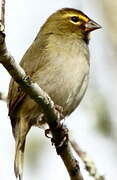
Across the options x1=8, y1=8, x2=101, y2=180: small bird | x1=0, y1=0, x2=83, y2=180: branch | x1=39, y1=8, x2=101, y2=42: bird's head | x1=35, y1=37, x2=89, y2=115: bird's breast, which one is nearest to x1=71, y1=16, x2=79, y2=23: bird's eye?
x1=39, y1=8, x2=101, y2=42: bird's head

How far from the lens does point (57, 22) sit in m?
6.32

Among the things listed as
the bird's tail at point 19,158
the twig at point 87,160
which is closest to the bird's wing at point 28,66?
the bird's tail at point 19,158

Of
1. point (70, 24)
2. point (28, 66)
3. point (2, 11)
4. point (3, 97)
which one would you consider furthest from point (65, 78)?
point (2, 11)

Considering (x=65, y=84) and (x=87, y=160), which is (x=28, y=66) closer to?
(x=65, y=84)

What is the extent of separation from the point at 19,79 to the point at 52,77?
1.66 metres

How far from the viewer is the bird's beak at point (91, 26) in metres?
5.95

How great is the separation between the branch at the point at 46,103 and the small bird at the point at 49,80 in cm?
74

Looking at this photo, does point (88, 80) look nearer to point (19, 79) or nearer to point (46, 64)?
point (46, 64)

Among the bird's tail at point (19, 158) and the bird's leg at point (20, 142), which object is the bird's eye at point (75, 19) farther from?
the bird's tail at point (19, 158)

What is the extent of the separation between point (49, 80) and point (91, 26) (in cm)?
116

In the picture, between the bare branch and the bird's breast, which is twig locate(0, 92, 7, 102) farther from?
the bare branch

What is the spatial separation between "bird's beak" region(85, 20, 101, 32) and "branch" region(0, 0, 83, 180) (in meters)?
2.05

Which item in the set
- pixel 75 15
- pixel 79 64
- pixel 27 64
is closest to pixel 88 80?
pixel 79 64

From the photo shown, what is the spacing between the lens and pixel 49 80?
513 centimetres
